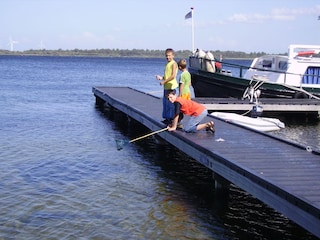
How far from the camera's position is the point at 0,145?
562 inches

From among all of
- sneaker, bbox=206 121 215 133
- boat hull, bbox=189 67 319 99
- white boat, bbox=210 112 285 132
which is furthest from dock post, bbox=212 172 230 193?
boat hull, bbox=189 67 319 99

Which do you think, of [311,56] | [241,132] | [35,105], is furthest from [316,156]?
[35,105]

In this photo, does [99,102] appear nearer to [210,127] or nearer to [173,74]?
[173,74]

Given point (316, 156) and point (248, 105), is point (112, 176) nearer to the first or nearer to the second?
point (316, 156)

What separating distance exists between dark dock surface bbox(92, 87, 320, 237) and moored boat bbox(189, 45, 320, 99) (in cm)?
881

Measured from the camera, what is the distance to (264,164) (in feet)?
27.8

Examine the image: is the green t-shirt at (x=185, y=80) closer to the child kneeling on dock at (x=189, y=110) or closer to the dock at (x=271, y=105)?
the child kneeling on dock at (x=189, y=110)

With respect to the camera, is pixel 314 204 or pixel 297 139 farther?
pixel 297 139

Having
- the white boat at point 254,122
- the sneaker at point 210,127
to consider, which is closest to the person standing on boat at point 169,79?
the sneaker at point 210,127

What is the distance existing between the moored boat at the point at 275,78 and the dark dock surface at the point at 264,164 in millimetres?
8812

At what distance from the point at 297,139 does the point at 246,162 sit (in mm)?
8538

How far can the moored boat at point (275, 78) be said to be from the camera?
2155cm

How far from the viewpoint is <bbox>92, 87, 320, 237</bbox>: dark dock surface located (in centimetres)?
647

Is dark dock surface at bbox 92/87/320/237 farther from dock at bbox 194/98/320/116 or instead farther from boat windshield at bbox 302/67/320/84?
boat windshield at bbox 302/67/320/84
